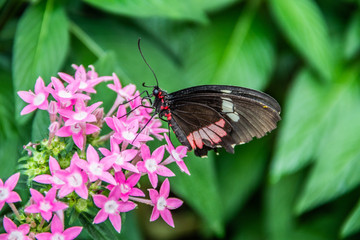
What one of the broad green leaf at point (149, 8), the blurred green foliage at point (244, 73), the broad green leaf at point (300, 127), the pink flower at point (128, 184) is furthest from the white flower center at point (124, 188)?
the broad green leaf at point (300, 127)

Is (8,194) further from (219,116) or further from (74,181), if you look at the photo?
(219,116)

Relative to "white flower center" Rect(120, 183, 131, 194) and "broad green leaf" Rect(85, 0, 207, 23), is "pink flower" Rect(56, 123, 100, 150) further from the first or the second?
"broad green leaf" Rect(85, 0, 207, 23)

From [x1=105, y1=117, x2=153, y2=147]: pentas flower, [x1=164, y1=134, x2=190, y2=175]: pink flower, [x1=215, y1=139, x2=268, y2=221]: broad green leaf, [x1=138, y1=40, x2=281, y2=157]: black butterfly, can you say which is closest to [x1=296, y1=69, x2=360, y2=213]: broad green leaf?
[x1=215, y1=139, x2=268, y2=221]: broad green leaf

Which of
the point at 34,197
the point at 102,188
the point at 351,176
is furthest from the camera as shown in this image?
the point at 351,176

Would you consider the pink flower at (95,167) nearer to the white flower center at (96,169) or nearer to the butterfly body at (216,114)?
the white flower center at (96,169)

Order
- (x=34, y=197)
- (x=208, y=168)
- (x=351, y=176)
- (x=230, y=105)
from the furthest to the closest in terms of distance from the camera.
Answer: (x=351, y=176)
(x=208, y=168)
(x=230, y=105)
(x=34, y=197)

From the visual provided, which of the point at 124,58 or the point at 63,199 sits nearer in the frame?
the point at 63,199

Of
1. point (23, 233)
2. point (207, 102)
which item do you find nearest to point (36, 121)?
point (23, 233)

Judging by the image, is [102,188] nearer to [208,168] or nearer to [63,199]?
[63,199]
